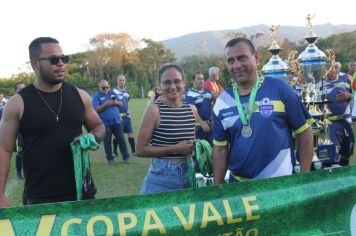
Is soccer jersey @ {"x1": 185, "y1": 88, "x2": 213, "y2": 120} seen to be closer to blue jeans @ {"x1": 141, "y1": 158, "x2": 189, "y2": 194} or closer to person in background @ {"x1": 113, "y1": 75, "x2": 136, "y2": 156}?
person in background @ {"x1": 113, "y1": 75, "x2": 136, "y2": 156}

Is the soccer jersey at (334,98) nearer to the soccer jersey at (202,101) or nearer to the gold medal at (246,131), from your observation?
the soccer jersey at (202,101)

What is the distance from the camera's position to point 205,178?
4.05 meters

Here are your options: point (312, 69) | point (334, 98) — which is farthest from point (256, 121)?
point (334, 98)

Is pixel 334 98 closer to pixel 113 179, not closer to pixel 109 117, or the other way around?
pixel 113 179

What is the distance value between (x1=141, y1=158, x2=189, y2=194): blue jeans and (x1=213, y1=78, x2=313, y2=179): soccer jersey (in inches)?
21.2

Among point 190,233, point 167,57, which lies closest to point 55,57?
point 190,233

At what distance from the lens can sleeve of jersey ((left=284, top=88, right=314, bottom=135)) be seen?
3.15 m

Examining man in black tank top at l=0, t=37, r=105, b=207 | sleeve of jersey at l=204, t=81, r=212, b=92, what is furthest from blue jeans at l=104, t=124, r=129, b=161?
man in black tank top at l=0, t=37, r=105, b=207

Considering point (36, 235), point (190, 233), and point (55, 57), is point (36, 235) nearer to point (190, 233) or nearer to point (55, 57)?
point (190, 233)

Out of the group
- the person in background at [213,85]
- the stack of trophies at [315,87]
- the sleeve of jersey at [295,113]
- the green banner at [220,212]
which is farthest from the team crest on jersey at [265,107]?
the person in background at [213,85]

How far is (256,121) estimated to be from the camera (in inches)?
123

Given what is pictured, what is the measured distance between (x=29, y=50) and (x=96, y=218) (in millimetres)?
1362

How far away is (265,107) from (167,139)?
2.99 ft

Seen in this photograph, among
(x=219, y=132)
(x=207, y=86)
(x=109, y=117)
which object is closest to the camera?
(x=219, y=132)
